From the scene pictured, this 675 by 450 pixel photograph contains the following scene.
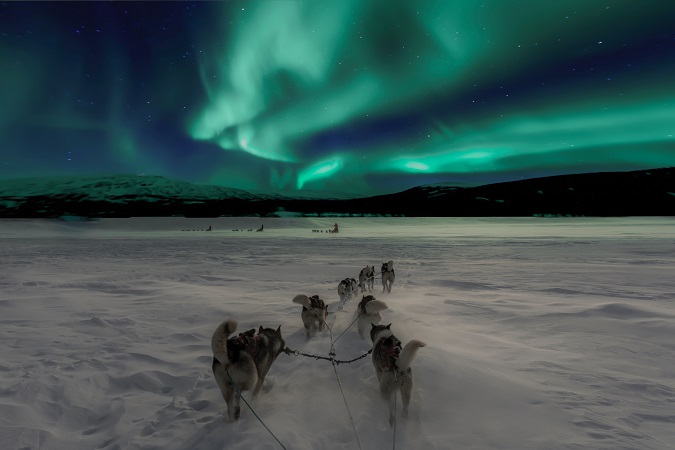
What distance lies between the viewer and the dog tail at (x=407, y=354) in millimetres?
2453

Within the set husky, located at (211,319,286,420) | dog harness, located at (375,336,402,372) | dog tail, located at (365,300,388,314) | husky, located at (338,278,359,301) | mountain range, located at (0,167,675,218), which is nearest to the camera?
husky, located at (211,319,286,420)

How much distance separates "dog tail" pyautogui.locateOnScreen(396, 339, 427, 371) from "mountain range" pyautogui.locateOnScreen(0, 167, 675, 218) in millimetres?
80708

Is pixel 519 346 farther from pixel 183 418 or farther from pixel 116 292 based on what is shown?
pixel 116 292

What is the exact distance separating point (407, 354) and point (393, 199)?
14470 centimetres

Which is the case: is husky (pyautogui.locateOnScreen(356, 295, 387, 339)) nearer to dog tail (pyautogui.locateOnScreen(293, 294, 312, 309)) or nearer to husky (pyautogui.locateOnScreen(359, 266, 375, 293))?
dog tail (pyautogui.locateOnScreen(293, 294, 312, 309))

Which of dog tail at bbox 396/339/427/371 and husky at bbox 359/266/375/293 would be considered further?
husky at bbox 359/266/375/293

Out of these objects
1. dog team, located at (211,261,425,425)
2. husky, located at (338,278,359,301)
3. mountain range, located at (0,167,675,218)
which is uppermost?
mountain range, located at (0,167,675,218)

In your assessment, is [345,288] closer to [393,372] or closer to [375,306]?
[375,306]

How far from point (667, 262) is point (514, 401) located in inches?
568

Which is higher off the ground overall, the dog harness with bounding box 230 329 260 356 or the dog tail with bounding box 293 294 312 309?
the dog harness with bounding box 230 329 260 356

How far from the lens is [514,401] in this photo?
10.1ft

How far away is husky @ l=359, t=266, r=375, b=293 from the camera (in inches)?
335

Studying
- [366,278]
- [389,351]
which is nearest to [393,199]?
[366,278]

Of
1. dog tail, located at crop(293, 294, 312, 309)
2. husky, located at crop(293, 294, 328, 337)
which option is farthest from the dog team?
husky, located at crop(293, 294, 328, 337)
